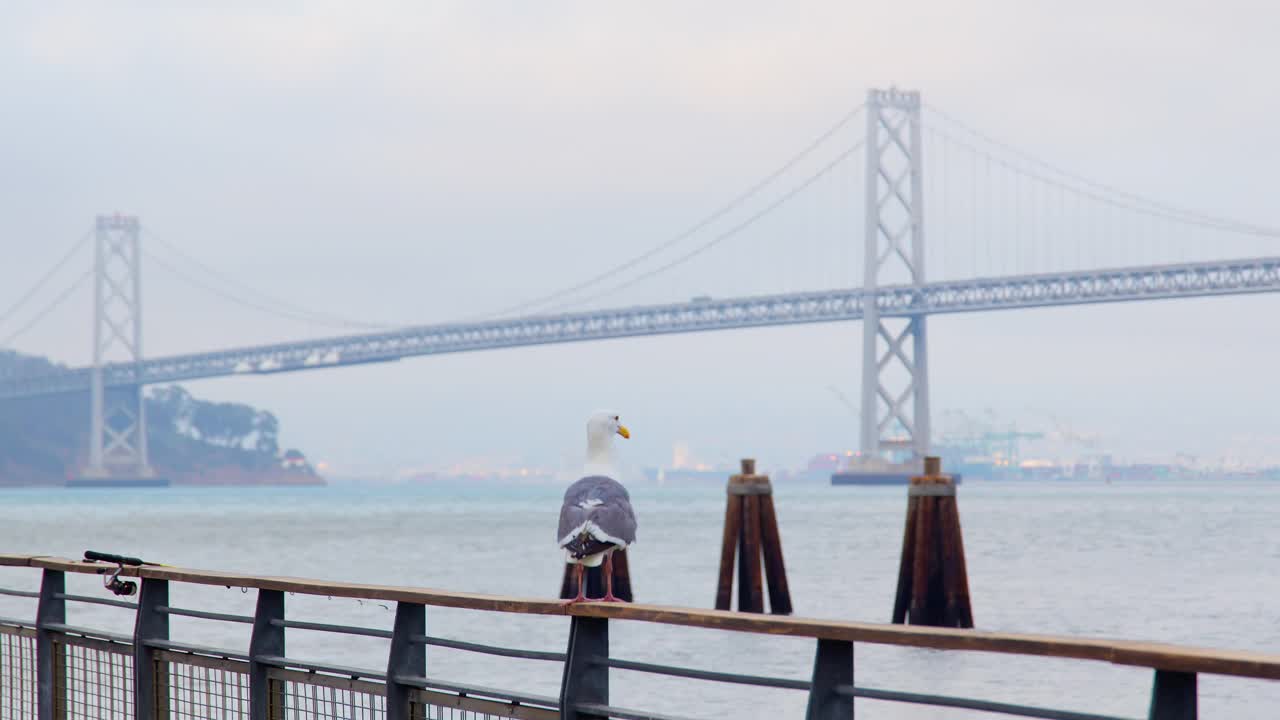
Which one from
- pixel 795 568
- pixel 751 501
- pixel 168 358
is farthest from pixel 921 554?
pixel 168 358

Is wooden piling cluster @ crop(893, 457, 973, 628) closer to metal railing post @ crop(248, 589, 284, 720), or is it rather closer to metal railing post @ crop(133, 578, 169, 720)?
metal railing post @ crop(133, 578, 169, 720)

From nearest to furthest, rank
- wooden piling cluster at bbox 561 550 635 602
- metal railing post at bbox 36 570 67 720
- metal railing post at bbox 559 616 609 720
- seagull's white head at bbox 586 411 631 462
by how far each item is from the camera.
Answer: metal railing post at bbox 559 616 609 720 → seagull's white head at bbox 586 411 631 462 → metal railing post at bbox 36 570 67 720 → wooden piling cluster at bbox 561 550 635 602

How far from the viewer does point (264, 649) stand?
4.38 metres

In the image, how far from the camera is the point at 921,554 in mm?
16594

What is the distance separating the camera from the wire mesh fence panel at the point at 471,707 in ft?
12.2

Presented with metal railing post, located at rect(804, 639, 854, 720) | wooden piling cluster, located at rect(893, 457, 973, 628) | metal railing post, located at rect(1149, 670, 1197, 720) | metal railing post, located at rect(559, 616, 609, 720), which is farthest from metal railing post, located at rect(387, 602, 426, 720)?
wooden piling cluster, located at rect(893, 457, 973, 628)

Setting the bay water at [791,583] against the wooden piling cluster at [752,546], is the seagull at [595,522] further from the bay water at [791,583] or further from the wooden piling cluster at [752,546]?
the wooden piling cluster at [752,546]

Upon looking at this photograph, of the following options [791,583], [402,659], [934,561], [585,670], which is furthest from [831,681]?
[791,583]

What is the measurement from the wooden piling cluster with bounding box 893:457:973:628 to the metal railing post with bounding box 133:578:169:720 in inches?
477

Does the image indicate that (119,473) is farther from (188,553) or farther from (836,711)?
(836,711)

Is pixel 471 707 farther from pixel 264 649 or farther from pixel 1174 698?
pixel 1174 698

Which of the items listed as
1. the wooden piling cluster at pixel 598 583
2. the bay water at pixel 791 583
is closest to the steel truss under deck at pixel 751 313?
the bay water at pixel 791 583

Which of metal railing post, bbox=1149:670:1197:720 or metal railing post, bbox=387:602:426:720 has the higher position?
metal railing post, bbox=1149:670:1197:720

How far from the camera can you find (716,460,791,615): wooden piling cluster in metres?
18.8
